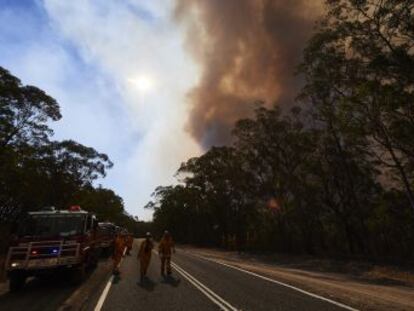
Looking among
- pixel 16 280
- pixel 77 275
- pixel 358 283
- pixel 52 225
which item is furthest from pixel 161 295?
pixel 358 283

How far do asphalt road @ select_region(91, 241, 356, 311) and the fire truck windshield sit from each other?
2.43m

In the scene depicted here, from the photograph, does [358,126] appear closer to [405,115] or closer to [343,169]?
[405,115]

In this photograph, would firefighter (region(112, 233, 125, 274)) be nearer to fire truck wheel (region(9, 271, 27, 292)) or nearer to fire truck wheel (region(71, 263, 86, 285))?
fire truck wheel (region(71, 263, 86, 285))

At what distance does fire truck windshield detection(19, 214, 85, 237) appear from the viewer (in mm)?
16203

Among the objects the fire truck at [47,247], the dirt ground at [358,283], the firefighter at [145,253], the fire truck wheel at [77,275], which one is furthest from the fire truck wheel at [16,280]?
the dirt ground at [358,283]

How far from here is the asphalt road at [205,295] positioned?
11.2 m

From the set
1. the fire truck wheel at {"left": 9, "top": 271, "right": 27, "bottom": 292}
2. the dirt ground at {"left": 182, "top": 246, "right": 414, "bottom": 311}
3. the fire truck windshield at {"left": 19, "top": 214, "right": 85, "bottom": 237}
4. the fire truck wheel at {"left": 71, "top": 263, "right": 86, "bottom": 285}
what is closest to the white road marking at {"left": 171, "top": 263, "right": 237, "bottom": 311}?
the dirt ground at {"left": 182, "top": 246, "right": 414, "bottom": 311}

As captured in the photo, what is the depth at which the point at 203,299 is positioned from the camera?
40.6 feet

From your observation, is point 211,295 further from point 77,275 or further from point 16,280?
point 16,280

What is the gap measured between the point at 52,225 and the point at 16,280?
7.24 ft

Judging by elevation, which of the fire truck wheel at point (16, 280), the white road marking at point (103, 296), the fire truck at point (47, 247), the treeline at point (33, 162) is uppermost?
the treeline at point (33, 162)

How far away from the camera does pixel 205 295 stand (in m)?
13.1

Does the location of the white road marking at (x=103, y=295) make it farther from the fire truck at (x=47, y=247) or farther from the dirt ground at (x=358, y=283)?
the dirt ground at (x=358, y=283)

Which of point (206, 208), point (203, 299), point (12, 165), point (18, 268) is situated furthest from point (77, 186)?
point (203, 299)
